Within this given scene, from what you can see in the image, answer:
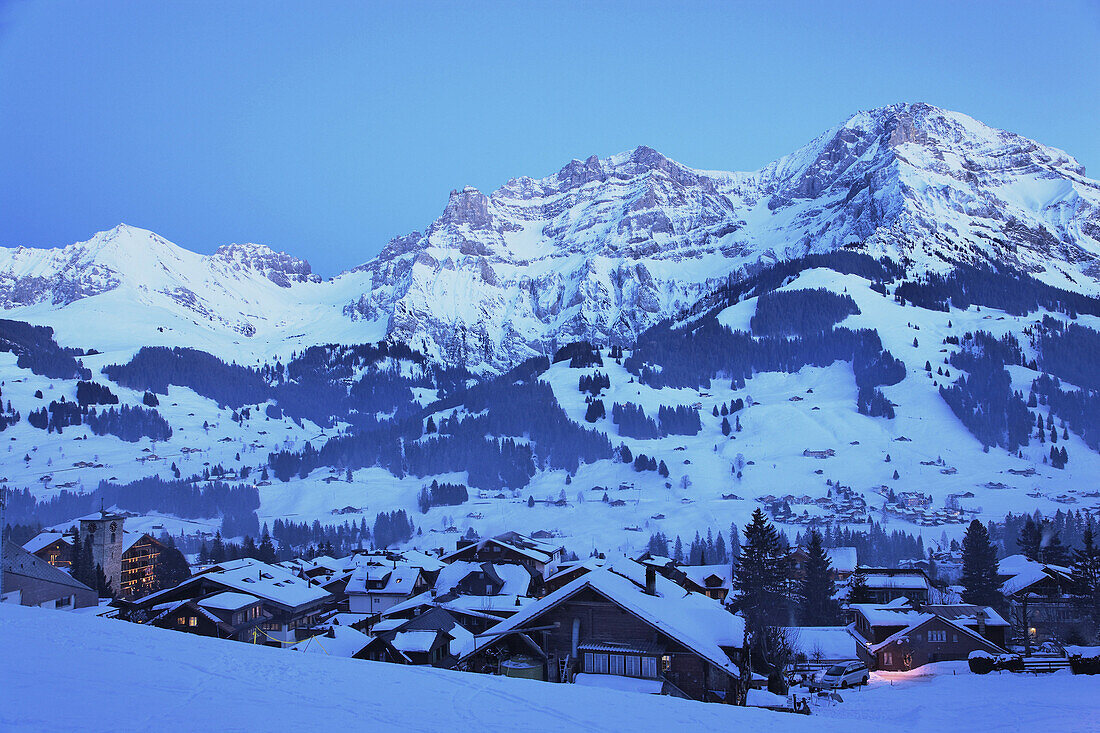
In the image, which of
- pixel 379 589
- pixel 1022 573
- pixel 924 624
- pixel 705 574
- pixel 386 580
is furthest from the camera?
pixel 705 574

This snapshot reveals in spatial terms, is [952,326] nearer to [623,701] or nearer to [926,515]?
[926,515]

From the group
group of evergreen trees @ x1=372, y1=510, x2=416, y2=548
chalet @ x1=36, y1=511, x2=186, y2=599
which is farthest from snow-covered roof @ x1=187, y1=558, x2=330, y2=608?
group of evergreen trees @ x1=372, y1=510, x2=416, y2=548

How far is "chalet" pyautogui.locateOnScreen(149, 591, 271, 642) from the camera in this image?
47000 millimetres

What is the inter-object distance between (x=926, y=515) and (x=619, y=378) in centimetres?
9383

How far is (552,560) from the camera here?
3113 inches

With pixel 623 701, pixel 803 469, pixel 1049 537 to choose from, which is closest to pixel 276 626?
pixel 623 701

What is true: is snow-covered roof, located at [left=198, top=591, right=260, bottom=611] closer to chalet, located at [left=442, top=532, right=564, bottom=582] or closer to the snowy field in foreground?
chalet, located at [left=442, top=532, right=564, bottom=582]

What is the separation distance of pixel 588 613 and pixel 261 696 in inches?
574

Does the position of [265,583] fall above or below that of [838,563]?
above

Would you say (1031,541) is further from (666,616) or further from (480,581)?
(666,616)

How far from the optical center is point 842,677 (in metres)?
35.7

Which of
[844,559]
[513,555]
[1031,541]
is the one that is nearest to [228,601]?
[513,555]

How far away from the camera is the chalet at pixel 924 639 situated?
45406mm

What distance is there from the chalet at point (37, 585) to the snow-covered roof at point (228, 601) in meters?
10.1
